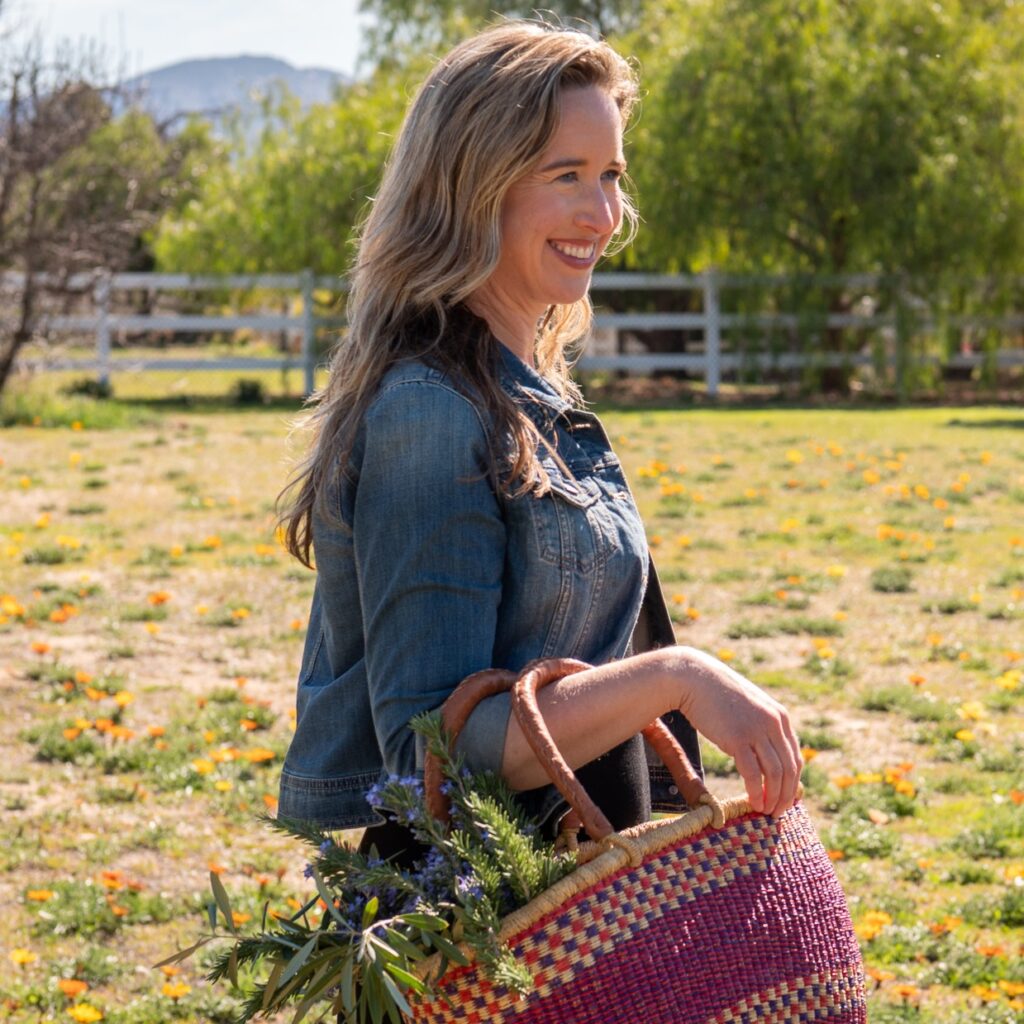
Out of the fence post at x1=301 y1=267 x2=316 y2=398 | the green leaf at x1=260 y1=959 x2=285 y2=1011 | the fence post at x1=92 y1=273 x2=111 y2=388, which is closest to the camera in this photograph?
the green leaf at x1=260 y1=959 x2=285 y2=1011

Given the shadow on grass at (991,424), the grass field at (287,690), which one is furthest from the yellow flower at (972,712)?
the shadow on grass at (991,424)

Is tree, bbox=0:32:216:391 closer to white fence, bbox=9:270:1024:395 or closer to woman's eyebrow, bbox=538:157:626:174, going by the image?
white fence, bbox=9:270:1024:395

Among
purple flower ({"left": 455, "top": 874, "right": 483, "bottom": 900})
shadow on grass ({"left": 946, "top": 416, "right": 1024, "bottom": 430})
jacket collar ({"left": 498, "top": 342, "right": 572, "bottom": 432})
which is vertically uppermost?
jacket collar ({"left": 498, "top": 342, "right": 572, "bottom": 432})

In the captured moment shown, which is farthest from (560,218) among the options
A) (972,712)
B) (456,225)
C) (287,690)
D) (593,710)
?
(287,690)

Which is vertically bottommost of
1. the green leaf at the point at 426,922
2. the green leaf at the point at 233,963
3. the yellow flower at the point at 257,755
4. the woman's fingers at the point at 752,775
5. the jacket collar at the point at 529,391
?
the yellow flower at the point at 257,755

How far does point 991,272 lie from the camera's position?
19000 mm

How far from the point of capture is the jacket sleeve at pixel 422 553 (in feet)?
5.77

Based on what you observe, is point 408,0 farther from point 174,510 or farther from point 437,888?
point 437,888

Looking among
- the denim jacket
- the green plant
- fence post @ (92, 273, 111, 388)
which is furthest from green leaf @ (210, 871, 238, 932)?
fence post @ (92, 273, 111, 388)

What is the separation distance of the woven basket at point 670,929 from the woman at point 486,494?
63mm

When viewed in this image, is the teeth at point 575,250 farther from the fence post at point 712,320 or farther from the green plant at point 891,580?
the fence post at point 712,320

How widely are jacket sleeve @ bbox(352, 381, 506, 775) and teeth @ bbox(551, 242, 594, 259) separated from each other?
1.05 ft

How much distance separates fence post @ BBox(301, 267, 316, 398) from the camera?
19.2 m

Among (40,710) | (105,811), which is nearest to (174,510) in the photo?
(40,710)
